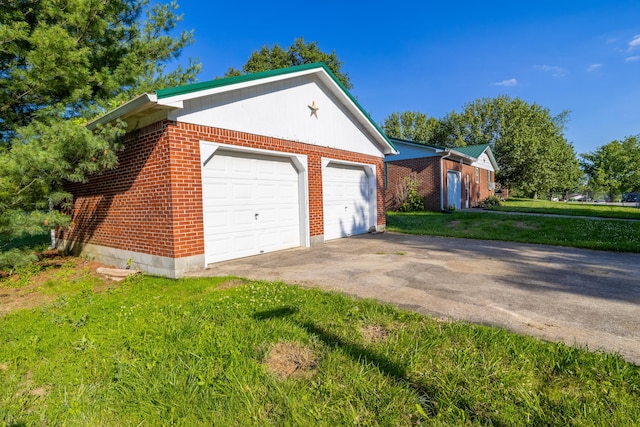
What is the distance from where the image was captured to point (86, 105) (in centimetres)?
896

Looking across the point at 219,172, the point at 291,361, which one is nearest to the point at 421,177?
the point at 219,172

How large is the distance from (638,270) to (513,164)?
27544 mm

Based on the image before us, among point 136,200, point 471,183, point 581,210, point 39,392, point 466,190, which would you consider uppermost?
point 471,183

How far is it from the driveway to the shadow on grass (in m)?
1.17

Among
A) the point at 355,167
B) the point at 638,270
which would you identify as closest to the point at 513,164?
the point at 355,167

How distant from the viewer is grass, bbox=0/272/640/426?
2102 millimetres

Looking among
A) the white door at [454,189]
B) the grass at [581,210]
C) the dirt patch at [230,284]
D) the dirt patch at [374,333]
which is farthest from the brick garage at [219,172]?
the grass at [581,210]

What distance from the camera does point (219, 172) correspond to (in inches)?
264

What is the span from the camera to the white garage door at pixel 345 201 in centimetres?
960

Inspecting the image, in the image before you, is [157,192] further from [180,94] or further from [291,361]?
[291,361]

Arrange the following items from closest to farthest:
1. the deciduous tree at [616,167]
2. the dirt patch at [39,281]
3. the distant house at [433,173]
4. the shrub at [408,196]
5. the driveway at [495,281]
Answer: the driveway at [495,281]
the dirt patch at [39,281]
the distant house at [433,173]
the shrub at [408,196]
the deciduous tree at [616,167]

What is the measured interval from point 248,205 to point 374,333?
15.9 feet

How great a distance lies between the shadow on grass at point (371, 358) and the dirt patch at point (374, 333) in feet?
0.66

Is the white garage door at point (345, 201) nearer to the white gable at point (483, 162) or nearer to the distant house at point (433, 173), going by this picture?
the distant house at point (433, 173)
